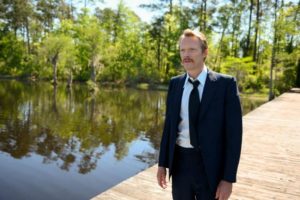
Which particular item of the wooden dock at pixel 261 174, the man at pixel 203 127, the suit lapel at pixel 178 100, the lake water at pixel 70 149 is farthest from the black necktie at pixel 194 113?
the lake water at pixel 70 149

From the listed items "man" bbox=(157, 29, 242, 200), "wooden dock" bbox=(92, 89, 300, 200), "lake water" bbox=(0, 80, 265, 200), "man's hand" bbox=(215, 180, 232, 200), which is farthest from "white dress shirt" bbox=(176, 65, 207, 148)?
"lake water" bbox=(0, 80, 265, 200)

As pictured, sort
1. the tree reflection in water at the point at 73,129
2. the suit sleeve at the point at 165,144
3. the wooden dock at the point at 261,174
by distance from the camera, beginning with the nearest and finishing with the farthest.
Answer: the suit sleeve at the point at 165,144, the wooden dock at the point at 261,174, the tree reflection in water at the point at 73,129

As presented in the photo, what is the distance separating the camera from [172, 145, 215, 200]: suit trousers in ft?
6.63

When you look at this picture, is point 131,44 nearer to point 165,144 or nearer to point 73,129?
point 73,129

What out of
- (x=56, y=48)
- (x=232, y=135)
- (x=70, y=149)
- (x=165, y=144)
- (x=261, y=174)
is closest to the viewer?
(x=232, y=135)

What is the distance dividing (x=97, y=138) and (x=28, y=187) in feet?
13.2

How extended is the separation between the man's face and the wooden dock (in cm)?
204

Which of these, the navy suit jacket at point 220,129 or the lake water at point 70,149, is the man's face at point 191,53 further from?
the lake water at point 70,149

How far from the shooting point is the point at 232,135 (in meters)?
1.95

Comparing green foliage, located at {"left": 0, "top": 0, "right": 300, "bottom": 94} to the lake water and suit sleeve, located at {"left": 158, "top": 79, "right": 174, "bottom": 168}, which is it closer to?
the lake water

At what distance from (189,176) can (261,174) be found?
8.87ft

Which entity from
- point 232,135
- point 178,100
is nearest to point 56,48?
point 178,100

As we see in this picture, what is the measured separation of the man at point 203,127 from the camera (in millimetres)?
1953

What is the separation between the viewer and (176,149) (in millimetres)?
2148
